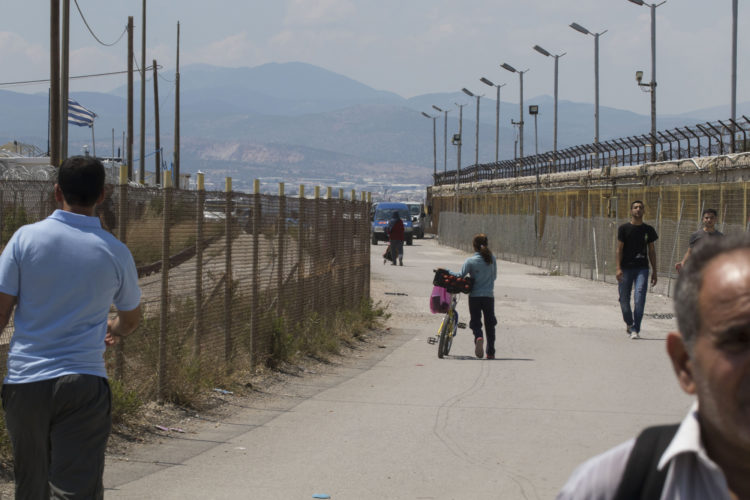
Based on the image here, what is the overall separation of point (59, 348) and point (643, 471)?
9.99 feet

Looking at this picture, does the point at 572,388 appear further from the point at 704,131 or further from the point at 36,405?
the point at 704,131

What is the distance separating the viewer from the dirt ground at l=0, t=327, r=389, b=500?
7.94 m

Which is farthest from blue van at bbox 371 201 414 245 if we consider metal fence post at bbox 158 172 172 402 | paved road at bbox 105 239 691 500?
metal fence post at bbox 158 172 172 402

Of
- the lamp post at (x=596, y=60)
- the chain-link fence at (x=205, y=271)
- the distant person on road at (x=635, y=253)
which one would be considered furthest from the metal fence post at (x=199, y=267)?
the lamp post at (x=596, y=60)

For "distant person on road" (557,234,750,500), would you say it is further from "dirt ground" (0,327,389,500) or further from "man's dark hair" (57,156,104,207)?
"dirt ground" (0,327,389,500)

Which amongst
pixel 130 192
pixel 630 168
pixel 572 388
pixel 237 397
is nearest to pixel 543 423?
pixel 572 388

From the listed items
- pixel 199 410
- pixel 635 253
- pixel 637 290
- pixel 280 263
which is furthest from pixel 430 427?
pixel 637 290

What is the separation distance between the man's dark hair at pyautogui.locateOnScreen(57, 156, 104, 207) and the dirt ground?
8.32 ft

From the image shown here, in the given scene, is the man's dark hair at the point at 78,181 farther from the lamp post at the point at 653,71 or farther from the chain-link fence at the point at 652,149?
the lamp post at the point at 653,71

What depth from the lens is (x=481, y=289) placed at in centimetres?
1345

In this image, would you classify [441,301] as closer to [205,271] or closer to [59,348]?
[205,271]

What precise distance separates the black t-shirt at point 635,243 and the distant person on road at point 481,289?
111 inches

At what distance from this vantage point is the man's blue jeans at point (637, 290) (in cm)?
1562

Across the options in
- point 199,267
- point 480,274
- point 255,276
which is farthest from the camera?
point 480,274
